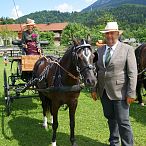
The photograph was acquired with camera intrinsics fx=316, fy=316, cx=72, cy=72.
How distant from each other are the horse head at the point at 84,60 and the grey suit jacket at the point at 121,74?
378 millimetres

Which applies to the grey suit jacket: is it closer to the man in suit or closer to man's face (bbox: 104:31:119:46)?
the man in suit

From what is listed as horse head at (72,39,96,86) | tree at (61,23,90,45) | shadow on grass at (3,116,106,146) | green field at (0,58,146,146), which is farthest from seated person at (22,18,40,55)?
horse head at (72,39,96,86)

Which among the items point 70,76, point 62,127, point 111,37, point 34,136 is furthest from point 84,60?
point 62,127

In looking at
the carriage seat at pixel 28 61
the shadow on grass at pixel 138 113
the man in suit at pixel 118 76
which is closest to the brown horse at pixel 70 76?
the man in suit at pixel 118 76

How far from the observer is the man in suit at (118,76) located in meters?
4.99

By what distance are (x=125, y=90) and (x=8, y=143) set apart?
2.91 meters

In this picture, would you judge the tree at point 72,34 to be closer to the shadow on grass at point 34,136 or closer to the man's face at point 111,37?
the man's face at point 111,37

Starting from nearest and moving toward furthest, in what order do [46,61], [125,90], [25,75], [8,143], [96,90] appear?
[125,90]
[96,90]
[8,143]
[46,61]
[25,75]


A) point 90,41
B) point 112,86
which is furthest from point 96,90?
point 90,41

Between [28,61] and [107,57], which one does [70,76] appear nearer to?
[107,57]

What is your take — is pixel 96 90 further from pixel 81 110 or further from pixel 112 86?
pixel 81 110

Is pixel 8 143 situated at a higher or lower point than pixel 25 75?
lower

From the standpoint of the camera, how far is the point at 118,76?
5.10 meters

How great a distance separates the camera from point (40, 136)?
23.1ft
